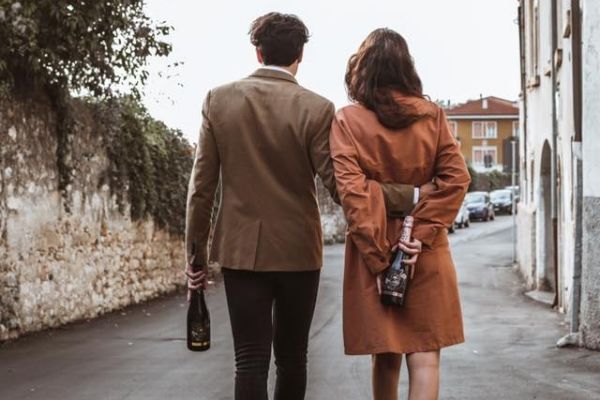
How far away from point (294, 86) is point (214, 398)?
2.91m

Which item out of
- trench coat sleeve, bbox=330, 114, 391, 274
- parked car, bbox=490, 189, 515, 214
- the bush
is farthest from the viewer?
parked car, bbox=490, 189, 515, 214

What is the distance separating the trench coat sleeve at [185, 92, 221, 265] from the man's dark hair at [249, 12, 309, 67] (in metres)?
0.32

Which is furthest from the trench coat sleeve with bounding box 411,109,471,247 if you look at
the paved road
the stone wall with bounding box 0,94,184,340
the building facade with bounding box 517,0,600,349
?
the stone wall with bounding box 0,94,184,340

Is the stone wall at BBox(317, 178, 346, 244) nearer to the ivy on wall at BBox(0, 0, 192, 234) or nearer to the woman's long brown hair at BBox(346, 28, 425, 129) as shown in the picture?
the ivy on wall at BBox(0, 0, 192, 234)

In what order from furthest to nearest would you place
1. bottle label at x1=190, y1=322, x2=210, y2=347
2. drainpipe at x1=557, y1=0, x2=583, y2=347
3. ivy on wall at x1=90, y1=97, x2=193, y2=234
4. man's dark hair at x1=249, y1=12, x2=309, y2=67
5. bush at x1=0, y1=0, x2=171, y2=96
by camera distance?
ivy on wall at x1=90, y1=97, x2=193, y2=234
bush at x1=0, y1=0, x2=171, y2=96
drainpipe at x1=557, y1=0, x2=583, y2=347
bottle label at x1=190, y1=322, x2=210, y2=347
man's dark hair at x1=249, y1=12, x2=309, y2=67

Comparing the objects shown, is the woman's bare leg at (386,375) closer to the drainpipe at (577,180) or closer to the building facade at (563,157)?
the building facade at (563,157)

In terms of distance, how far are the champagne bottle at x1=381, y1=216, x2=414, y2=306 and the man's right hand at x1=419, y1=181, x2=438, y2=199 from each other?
0.26 m

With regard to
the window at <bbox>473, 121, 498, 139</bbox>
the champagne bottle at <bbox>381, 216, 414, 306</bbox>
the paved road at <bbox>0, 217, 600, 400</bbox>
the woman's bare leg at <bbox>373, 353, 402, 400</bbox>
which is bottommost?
the paved road at <bbox>0, 217, 600, 400</bbox>

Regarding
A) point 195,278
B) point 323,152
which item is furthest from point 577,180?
point 195,278

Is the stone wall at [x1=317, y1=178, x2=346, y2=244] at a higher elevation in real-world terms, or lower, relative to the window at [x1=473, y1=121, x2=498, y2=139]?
lower

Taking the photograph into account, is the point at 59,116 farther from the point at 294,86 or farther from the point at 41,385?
the point at 294,86

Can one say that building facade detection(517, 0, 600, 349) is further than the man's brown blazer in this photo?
Yes

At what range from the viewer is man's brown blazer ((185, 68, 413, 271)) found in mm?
4465

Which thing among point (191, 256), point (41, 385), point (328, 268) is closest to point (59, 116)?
point (41, 385)
